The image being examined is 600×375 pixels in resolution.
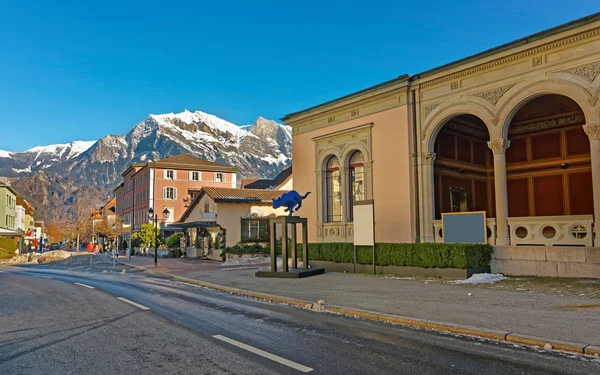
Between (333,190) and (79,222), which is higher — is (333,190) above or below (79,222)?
above

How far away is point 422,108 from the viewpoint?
59.1ft

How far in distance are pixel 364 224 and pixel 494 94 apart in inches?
256

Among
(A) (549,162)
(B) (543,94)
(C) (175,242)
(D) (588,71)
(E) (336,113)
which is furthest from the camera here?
(C) (175,242)

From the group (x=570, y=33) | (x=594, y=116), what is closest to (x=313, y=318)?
(x=594, y=116)

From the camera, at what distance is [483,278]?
13.7 metres

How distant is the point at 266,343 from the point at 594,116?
12.0 m

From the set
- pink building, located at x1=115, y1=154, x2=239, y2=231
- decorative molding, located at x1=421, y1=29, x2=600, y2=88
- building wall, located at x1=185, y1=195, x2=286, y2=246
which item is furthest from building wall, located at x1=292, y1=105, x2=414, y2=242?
pink building, located at x1=115, y1=154, x2=239, y2=231

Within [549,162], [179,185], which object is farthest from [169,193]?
[549,162]

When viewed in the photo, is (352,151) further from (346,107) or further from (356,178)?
(346,107)

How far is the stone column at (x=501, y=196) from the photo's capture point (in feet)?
49.4

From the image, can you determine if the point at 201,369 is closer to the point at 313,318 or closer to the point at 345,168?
the point at 313,318

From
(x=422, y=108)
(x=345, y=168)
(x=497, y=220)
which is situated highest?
(x=422, y=108)

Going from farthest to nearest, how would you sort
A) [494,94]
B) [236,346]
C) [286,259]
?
[286,259] < [494,94] < [236,346]

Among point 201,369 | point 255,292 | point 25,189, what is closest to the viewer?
point 201,369
